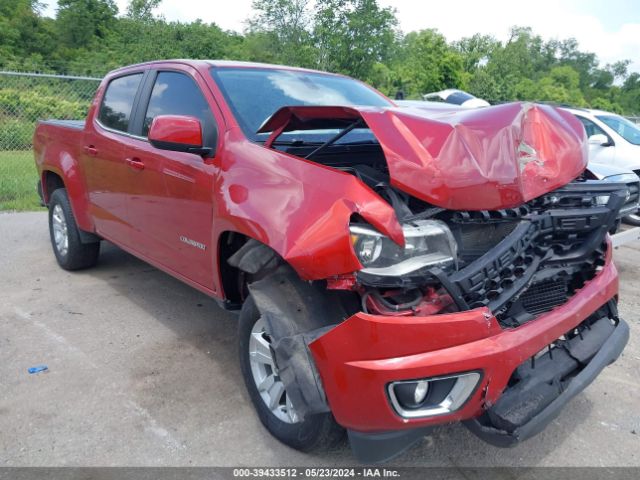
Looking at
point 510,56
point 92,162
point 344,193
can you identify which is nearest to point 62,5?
point 510,56

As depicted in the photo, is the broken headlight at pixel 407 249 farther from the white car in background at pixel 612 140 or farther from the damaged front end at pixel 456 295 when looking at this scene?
the white car in background at pixel 612 140

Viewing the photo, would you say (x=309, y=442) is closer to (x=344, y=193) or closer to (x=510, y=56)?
(x=344, y=193)

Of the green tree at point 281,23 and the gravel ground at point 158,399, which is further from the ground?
the green tree at point 281,23

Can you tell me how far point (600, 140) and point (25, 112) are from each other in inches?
380

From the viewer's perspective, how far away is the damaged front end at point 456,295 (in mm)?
2135

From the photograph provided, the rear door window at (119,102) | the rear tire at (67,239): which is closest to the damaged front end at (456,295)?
the rear door window at (119,102)

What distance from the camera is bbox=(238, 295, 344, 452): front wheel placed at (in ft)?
8.70

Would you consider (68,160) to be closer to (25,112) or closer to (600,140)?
(25,112)

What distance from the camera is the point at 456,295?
216cm

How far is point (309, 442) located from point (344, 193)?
3.94 ft

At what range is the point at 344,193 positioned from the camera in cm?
229

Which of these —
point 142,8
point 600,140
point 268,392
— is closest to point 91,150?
point 268,392

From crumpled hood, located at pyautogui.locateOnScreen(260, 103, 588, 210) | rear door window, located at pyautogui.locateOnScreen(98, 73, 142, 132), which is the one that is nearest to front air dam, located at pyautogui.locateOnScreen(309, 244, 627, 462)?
crumpled hood, located at pyautogui.locateOnScreen(260, 103, 588, 210)

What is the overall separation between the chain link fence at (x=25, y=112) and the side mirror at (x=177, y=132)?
292 inches
